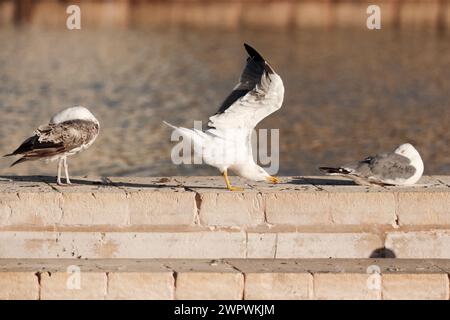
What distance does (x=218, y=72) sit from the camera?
3969 cm

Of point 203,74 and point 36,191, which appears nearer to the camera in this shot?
point 36,191

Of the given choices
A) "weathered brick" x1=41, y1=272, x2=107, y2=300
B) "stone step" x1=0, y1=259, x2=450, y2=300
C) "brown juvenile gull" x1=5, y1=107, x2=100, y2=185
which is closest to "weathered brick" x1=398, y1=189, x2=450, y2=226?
"stone step" x1=0, y1=259, x2=450, y2=300

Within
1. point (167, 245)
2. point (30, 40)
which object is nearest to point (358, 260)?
point (167, 245)

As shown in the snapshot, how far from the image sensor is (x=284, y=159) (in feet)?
75.2

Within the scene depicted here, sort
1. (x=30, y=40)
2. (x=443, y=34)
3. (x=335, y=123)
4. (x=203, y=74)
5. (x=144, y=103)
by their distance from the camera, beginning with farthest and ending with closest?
1. (x=443, y=34)
2. (x=30, y=40)
3. (x=203, y=74)
4. (x=144, y=103)
5. (x=335, y=123)

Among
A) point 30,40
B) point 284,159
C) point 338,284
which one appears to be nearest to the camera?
point 338,284

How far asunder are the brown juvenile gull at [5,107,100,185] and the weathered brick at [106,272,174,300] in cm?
212

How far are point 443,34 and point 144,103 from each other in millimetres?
25286

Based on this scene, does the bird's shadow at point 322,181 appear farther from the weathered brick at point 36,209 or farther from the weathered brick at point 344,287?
the weathered brick at point 36,209

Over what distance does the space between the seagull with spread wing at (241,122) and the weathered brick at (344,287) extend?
1.78 meters

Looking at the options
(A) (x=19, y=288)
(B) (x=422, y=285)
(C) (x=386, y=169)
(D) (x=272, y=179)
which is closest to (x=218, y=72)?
(D) (x=272, y=179)

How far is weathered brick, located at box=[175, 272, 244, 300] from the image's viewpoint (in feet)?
34.1

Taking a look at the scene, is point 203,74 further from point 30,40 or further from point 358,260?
point 358,260

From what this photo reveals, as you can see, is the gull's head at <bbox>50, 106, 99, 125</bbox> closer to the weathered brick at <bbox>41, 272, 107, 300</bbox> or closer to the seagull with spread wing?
the seagull with spread wing
